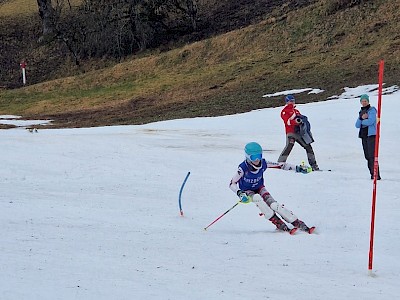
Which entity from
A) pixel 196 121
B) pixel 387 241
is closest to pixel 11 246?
pixel 387 241

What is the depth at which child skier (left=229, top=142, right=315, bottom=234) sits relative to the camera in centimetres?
848

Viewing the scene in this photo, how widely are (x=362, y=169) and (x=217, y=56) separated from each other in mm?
26715

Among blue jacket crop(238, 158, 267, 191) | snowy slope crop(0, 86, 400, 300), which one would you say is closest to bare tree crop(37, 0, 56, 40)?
snowy slope crop(0, 86, 400, 300)

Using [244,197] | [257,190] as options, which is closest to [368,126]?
[257,190]

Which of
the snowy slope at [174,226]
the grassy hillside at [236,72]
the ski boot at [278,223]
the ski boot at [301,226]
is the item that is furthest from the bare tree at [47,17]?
the ski boot at [301,226]

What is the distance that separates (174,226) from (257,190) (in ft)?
4.37

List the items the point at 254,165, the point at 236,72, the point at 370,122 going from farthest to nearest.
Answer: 1. the point at 236,72
2. the point at 370,122
3. the point at 254,165

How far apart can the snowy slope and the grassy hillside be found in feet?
39.0

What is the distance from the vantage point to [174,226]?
8883 millimetres

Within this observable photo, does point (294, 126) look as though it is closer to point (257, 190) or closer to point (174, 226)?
point (257, 190)

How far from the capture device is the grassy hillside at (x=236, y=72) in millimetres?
29750

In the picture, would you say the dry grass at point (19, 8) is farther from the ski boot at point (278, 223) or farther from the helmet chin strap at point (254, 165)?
the ski boot at point (278, 223)

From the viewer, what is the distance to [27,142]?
634 inches

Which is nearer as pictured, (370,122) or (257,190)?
(257,190)
